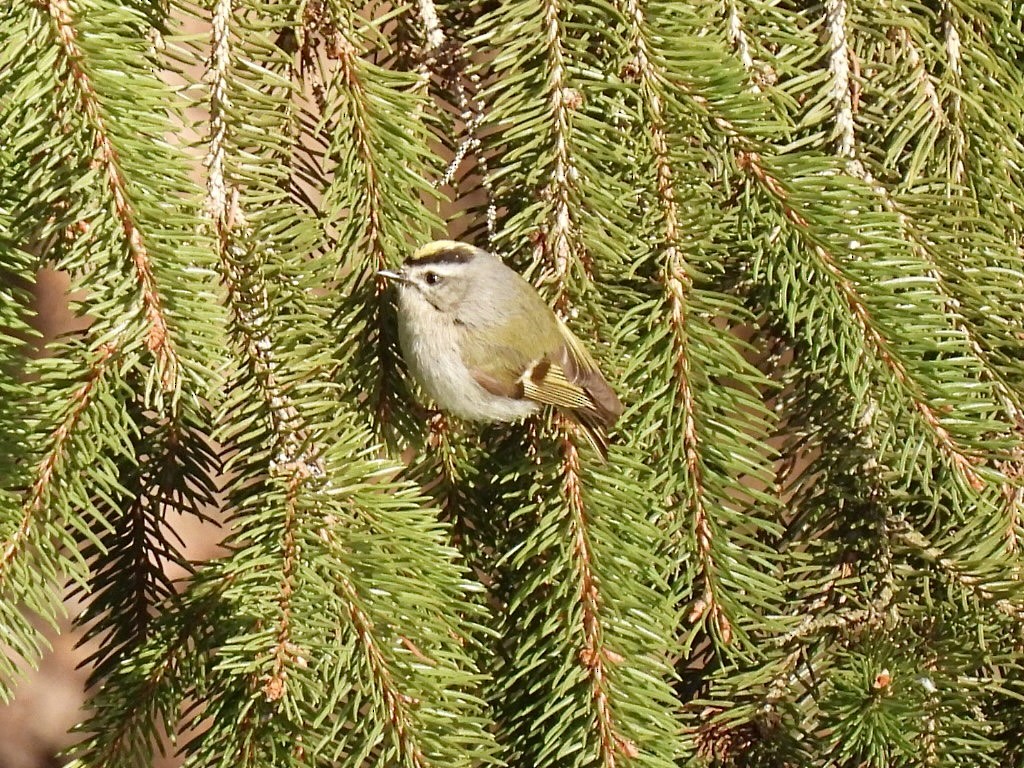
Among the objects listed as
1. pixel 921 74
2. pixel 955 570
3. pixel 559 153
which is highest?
pixel 559 153

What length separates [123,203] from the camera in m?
0.93

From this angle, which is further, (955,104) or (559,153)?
(955,104)

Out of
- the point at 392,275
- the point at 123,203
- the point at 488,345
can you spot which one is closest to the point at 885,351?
the point at 392,275

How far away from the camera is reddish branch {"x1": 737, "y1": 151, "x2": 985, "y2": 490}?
1129mm

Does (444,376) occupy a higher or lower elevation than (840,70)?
lower

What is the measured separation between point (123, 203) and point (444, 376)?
1.44 feet

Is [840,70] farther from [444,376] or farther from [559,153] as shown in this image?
[444,376]

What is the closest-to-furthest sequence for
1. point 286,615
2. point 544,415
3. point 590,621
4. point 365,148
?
point 286,615 < point 590,621 < point 365,148 < point 544,415

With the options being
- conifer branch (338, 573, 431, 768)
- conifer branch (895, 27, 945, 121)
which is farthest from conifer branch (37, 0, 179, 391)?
conifer branch (895, 27, 945, 121)

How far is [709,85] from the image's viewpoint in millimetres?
1200

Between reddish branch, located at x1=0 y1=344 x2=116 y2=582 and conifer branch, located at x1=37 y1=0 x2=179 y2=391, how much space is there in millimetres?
63

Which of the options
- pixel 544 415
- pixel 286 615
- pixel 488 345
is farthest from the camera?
pixel 488 345

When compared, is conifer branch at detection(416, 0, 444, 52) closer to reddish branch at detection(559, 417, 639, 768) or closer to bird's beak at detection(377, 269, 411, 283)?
bird's beak at detection(377, 269, 411, 283)

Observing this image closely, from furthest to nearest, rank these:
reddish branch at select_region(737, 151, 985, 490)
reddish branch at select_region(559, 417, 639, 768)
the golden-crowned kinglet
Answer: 1. the golden-crowned kinglet
2. reddish branch at select_region(737, 151, 985, 490)
3. reddish branch at select_region(559, 417, 639, 768)
